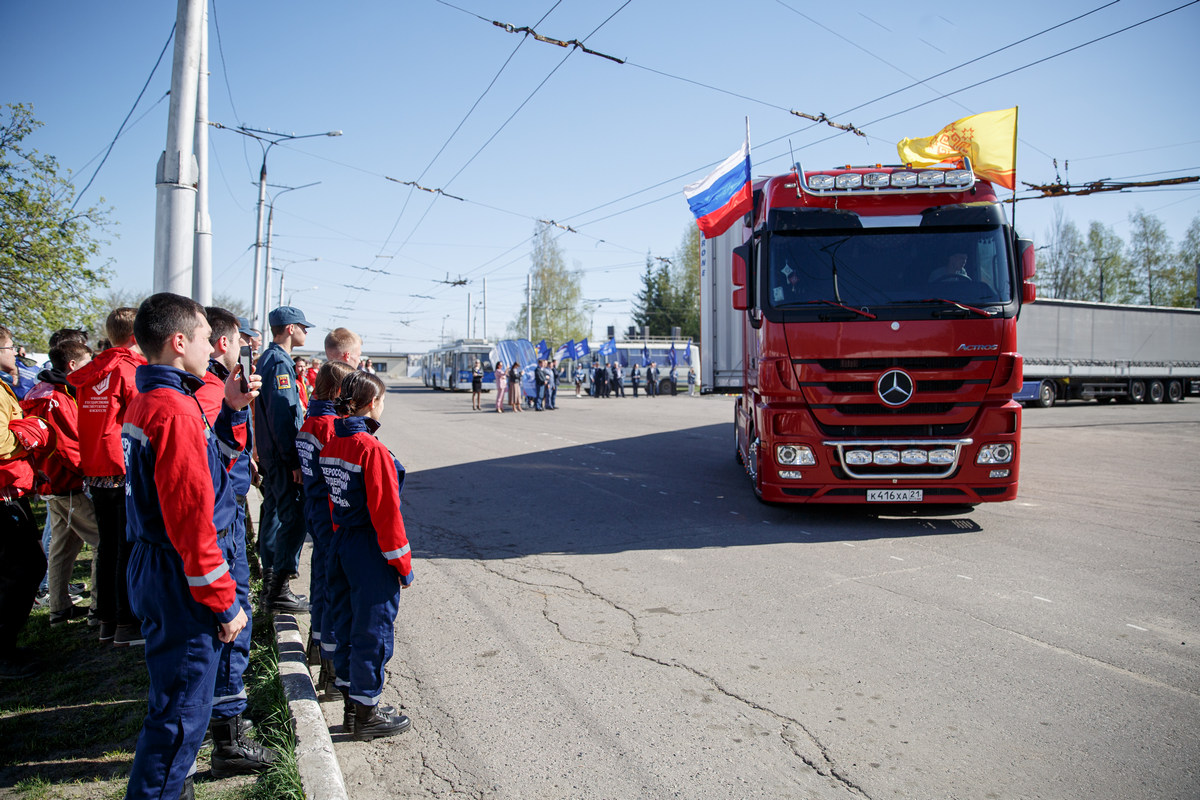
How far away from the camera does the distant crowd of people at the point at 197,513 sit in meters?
2.47

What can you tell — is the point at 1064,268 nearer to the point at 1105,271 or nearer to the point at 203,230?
the point at 1105,271

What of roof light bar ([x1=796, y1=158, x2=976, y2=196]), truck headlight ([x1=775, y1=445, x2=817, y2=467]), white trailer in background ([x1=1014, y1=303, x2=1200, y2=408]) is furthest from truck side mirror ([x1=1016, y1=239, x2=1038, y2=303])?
white trailer in background ([x1=1014, y1=303, x2=1200, y2=408])

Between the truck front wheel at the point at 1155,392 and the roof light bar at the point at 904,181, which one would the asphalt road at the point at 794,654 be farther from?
the truck front wheel at the point at 1155,392

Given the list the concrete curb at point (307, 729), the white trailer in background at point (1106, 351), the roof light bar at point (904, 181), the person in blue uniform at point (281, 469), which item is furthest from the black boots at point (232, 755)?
the white trailer in background at point (1106, 351)

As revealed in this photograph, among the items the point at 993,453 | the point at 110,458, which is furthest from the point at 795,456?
the point at 110,458

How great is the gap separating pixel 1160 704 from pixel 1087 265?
63.9m

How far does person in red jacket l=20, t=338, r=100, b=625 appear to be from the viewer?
4.73m

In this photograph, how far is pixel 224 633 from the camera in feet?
8.31

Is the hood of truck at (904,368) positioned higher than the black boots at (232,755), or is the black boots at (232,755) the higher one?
the hood of truck at (904,368)

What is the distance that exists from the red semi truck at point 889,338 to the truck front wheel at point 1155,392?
95.1 feet

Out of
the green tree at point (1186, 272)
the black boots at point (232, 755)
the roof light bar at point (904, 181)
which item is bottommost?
the black boots at point (232, 755)

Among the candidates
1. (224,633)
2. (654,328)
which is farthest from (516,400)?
(654,328)

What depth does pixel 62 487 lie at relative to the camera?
15.7 ft

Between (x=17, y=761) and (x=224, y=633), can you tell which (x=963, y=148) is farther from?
(x=17, y=761)
